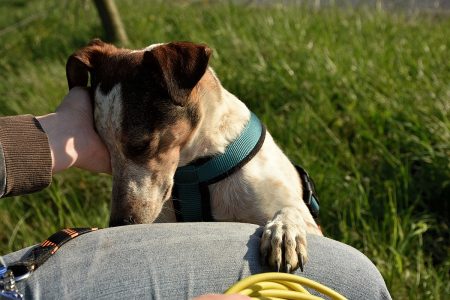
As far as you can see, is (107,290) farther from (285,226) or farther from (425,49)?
(425,49)

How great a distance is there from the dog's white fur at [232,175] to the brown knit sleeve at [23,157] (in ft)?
1.47

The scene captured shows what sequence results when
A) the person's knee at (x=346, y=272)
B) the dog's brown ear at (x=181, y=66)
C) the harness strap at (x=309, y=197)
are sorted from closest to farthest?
the person's knee at (x=346, y=272)
the dog's brown ear at (x=181, y=66)
the harness strap at (x=309, y=197)

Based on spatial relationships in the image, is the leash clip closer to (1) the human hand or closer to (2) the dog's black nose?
(1) the human hand

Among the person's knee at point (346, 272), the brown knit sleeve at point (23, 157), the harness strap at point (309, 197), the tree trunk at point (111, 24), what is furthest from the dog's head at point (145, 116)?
the tree trunk at point (111, 24)

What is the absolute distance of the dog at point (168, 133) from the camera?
8.25ft

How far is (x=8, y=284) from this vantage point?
159 centimetres

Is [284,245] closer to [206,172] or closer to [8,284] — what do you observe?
[206,172]

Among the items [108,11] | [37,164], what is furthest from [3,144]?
[108,11]

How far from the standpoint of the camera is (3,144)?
6.54 ft

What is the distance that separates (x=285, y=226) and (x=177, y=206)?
0.60 metres

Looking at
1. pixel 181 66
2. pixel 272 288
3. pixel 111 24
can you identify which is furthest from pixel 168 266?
pixel 111 24

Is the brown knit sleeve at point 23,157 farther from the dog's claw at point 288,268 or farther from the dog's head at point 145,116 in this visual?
the dog's claw at point 288,268

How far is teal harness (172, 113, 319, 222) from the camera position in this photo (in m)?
2.69

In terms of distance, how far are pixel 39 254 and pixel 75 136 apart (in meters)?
0.72
